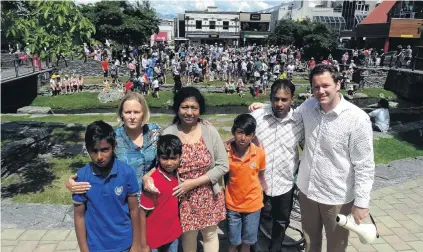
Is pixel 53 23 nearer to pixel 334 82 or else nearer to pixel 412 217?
pixel 334 82

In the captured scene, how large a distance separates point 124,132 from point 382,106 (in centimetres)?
813

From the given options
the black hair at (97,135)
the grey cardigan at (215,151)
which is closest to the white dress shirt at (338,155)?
the grey cardigan at (215,151)

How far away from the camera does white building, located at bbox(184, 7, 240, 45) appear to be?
174ft

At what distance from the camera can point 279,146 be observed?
3.12 meters

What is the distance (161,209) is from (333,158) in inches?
59.9

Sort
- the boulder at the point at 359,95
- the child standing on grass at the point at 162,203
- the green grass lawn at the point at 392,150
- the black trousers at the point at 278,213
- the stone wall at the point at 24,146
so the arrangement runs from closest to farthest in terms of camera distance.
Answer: the child standing on grass at the point at 162,203 < the black trousers at the point at 278,213 < the stone wall at the point at 24,146 < the green grass lawn at the point at 392,150 < the boulder at the point at 359,95

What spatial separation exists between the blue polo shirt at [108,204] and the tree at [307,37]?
31.7m

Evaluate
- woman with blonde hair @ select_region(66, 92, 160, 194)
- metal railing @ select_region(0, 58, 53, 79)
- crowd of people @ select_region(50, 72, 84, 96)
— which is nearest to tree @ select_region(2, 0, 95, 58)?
woman with blonde hair @ select_region(66, 92, 160, 194)

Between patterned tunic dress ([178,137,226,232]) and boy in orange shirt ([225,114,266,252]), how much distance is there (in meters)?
0.20

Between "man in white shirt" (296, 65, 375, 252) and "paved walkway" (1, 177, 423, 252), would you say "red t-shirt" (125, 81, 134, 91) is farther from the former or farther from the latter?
"man in white shirt" (296, 65, 375, 252)

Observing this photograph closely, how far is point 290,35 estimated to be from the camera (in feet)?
121

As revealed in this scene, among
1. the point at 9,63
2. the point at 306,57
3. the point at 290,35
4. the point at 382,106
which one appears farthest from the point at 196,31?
the point at 382,106

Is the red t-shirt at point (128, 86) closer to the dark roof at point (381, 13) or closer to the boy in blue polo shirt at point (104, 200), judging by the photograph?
the boy in blue polo shirt at point (104, 200)

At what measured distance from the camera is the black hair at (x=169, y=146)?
2516 millimetres
